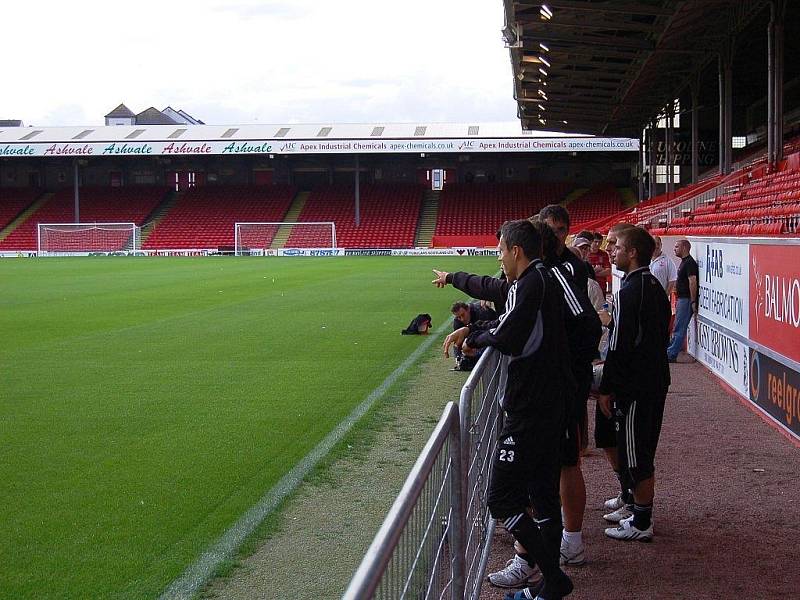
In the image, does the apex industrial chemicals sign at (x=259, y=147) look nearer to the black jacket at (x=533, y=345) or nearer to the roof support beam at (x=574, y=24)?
the roof support beam at (x=574, y=24)

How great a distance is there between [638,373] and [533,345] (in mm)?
1445

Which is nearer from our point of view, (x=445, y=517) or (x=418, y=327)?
(x=445, y=517)

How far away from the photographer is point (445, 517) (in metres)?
3.74

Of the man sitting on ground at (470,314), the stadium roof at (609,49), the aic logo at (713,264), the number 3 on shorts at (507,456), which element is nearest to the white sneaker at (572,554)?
the number 3 on shorts at (507,456)

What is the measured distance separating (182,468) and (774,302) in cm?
512

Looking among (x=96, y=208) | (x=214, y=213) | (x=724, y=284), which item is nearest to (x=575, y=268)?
(x=724, y=284)

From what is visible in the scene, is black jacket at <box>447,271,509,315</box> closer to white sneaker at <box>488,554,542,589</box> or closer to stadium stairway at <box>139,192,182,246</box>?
white sneaker at <box>488,554,542,589</box>

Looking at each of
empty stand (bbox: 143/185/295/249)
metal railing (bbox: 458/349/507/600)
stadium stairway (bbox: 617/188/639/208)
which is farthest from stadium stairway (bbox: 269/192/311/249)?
metal railing (bbox: 458/349/507/600)

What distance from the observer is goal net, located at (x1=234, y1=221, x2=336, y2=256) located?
56219 millimetres

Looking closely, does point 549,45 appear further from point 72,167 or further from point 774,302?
point 72,167

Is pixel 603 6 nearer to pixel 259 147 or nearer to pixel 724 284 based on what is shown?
pixel 724 284

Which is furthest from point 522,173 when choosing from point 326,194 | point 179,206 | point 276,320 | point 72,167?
point 276,320

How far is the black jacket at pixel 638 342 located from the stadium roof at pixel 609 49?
565 inches

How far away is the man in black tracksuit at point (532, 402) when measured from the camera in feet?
14.6
